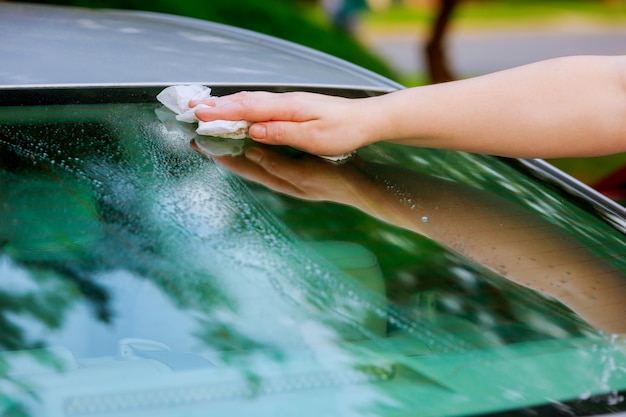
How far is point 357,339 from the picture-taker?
4.55 feet

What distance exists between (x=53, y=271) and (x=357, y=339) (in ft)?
1.58

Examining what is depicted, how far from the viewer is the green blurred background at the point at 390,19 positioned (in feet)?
22.0

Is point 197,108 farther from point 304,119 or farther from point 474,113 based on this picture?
point 474,113

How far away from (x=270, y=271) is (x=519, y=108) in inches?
28.2

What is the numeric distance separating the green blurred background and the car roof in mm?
3626

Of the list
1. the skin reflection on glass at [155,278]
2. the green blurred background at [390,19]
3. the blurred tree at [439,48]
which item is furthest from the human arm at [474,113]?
the blurred tree at [439,48]

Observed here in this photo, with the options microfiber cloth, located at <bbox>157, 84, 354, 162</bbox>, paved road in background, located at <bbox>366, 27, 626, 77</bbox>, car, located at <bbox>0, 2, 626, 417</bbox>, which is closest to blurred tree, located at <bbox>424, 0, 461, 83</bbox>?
paved road in background, located at <bbox>366, 27, 626, 77</bbox>

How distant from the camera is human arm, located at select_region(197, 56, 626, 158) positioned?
1.85 meters

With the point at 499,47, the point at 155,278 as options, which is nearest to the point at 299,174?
the point at 155,278

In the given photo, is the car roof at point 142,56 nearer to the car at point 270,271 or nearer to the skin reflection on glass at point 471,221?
the car at point 270,271

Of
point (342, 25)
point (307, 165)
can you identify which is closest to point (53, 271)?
point (307, 165)

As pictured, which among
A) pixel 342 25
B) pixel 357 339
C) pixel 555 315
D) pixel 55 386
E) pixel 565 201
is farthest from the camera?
pixel 342 25

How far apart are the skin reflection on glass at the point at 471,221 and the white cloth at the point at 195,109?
53mm

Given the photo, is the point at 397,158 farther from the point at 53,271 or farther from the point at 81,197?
the point at 53,271
